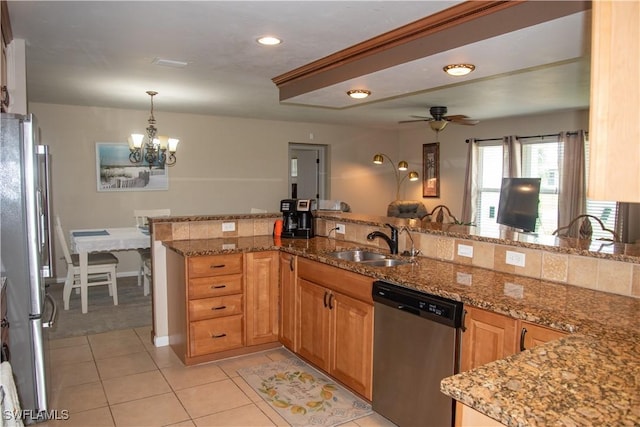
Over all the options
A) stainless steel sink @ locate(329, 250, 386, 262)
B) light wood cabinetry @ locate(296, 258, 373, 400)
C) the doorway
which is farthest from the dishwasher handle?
the doorway

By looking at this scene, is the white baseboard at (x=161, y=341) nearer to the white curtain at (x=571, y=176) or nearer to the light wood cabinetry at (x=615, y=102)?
the light wood cabinetry at (x=615, y=102)

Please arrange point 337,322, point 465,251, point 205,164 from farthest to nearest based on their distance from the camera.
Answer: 1. point 205,164
2. point 337,322
3. point 465,251

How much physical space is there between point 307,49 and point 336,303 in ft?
5.79

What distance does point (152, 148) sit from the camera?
5875 millimetres

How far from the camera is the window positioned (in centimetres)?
653

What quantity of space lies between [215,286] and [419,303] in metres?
1.71

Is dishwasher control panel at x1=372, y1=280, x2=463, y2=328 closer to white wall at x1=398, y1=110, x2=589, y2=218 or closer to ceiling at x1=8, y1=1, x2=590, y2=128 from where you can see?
ceiling at x1=8, y1=1, x2=590, y2=128

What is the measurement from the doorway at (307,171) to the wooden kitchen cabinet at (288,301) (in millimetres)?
4520

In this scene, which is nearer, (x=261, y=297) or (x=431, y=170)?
(x=261, y=297)

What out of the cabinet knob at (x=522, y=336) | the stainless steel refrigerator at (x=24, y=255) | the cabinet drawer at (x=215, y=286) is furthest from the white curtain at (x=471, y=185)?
the stainless steel refrigerator at (x=24, y=255)

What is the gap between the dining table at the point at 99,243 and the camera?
4859mm

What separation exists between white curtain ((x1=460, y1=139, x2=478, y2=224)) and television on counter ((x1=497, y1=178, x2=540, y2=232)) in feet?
8.84

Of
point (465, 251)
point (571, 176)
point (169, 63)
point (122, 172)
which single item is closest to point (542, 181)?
point (571, 176)

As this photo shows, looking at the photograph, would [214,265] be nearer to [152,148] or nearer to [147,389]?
[147,389]
